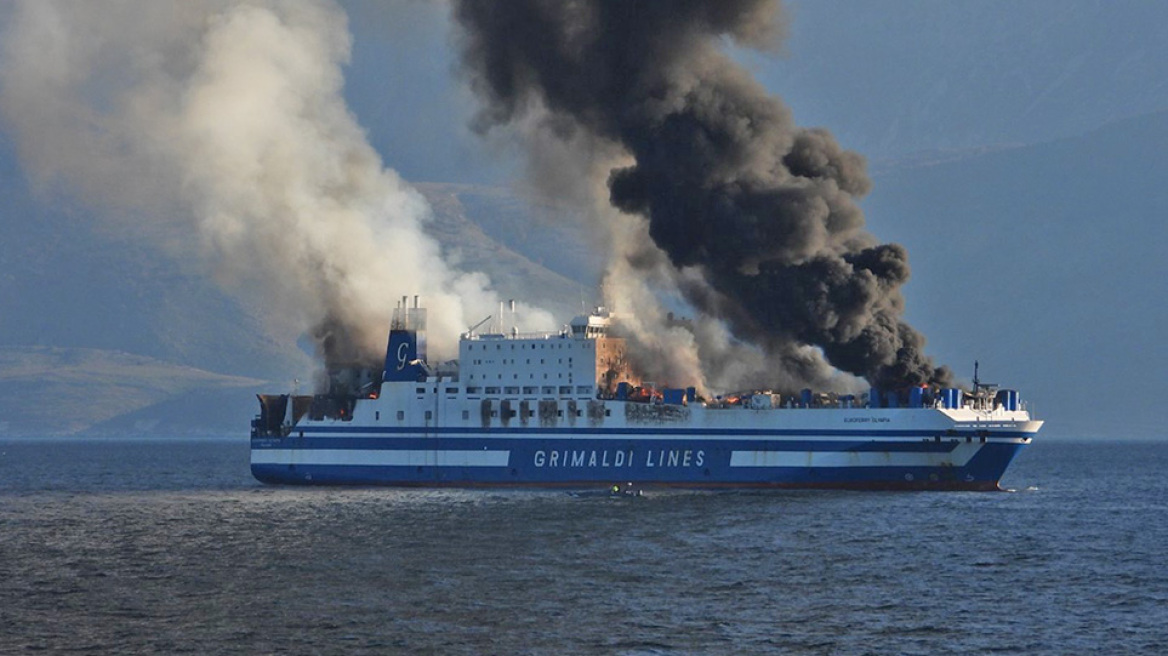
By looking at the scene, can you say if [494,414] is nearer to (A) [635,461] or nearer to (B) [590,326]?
(B) [590,326]

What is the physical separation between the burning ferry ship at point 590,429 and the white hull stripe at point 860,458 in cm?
5

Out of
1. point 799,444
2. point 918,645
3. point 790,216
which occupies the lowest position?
point 918,645

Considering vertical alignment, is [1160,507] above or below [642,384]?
below

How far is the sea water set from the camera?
45.9m

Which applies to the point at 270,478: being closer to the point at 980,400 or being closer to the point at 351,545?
the point at 351,545

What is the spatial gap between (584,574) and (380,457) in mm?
37115

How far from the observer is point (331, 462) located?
306 feet

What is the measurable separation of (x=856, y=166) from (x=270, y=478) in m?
36.0

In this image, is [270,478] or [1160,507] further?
[270,478]

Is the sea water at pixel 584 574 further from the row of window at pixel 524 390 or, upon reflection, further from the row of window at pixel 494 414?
the row of window at pixel 524 390

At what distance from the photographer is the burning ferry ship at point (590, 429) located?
84438 millimetres

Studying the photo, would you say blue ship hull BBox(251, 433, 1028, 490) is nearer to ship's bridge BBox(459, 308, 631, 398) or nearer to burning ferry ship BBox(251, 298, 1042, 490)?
burning ferry ship BBox(251, 298, 1042, 490)

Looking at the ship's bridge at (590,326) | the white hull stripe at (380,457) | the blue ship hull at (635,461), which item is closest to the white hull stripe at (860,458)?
the blue ship hull at (635,461)

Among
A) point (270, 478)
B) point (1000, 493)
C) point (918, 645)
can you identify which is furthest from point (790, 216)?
point (918, 645)
